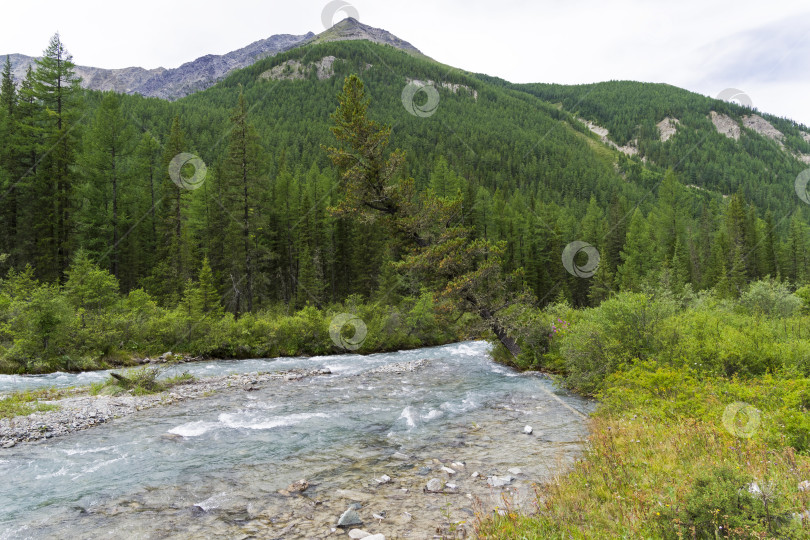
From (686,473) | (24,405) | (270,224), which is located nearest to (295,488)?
(686,473)

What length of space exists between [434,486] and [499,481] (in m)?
1.10

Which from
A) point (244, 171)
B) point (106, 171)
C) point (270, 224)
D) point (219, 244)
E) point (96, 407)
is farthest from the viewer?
point (270, 224)

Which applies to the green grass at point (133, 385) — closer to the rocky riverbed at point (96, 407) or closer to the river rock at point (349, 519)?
the rocky riverbed at point (96, 407)

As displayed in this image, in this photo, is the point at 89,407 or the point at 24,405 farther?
the point at 89,407

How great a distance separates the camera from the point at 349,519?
18.1ft

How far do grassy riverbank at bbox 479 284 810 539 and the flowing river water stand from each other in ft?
2.71

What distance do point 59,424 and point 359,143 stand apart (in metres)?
17.2

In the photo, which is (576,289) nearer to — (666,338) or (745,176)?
(666,338)

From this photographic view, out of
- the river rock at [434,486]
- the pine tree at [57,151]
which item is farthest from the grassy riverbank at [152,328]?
the river rock at [434,486]

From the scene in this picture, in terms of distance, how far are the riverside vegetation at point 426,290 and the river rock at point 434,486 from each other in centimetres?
175

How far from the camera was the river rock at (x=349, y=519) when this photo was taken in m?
5.46

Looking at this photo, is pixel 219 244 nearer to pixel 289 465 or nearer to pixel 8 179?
pixel 8 179

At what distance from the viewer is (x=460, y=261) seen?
2095 cm

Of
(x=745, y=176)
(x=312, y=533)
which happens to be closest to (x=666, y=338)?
(x=312, y=533)
